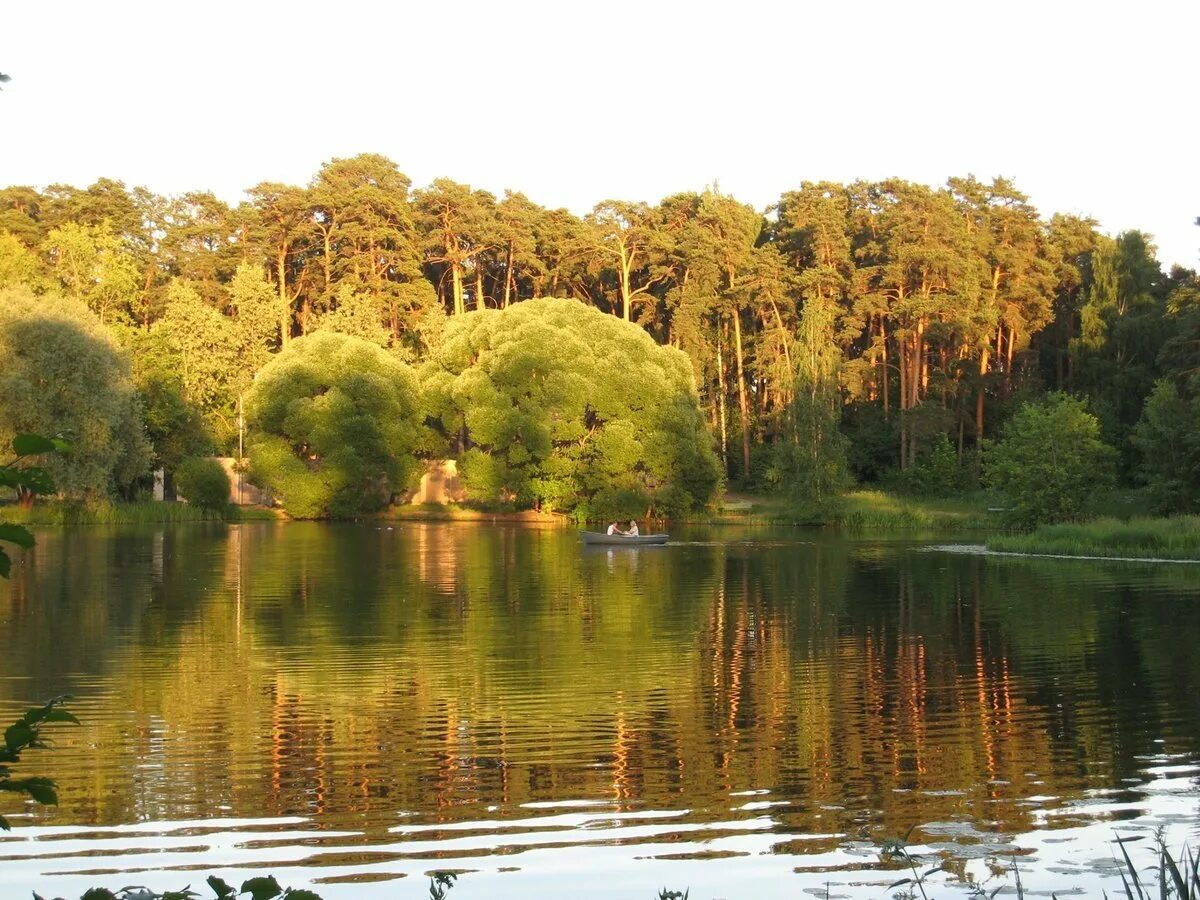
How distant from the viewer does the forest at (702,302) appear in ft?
216

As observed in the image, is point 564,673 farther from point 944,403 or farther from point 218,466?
point 944,403

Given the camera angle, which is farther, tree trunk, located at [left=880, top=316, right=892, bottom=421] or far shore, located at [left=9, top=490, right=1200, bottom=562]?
tree trunk, located at [left=880, top=316, right=892, bottom=421]

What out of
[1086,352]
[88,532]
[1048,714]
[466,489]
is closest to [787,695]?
[1048,714]

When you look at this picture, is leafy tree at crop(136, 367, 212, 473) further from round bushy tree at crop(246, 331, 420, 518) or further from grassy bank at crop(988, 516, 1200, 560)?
grassy bank at crop(988, 516, 1200, 560)

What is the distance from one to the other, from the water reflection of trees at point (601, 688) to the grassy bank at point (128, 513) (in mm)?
23045

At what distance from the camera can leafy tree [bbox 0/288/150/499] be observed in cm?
5431

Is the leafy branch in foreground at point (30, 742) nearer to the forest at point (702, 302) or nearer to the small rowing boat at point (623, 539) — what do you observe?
the small rowing boat at point (623, 539)

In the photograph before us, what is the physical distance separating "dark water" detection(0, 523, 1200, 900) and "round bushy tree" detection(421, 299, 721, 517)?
3391 cm

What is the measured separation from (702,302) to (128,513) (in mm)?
32402

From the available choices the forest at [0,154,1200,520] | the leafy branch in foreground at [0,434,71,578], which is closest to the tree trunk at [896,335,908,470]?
the forest at [0,154,1200,520]

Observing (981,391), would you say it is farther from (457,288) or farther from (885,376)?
(457,288)

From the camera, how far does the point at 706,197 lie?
7794 centimetres

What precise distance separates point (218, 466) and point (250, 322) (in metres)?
13.5

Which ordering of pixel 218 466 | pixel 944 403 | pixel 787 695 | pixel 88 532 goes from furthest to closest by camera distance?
pixel 944 403, pixel 218 466, pixel 88 532, pixel 787 695
